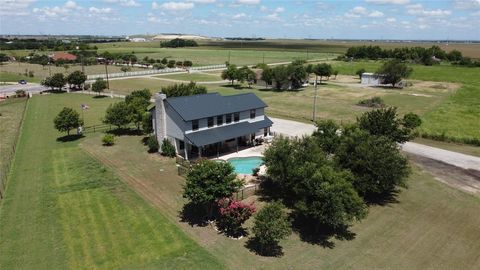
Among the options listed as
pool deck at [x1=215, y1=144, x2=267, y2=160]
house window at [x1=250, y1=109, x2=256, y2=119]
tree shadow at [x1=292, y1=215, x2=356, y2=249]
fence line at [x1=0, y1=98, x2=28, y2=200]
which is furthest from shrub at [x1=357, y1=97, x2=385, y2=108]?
fence line at [x1=0, y1=98, x2=28, y2=200]

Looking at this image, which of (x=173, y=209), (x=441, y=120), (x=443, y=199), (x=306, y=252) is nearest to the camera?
(x=306, y=252)

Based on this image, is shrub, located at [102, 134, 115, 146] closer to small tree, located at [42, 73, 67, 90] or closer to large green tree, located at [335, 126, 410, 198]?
large green tree, located at [335, 126, 410, 198]

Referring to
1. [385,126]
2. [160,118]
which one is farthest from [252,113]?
[385,126]

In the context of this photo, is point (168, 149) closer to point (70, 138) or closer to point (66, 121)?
point (66, 121)

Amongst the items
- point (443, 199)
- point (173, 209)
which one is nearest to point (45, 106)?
point (173, 209)

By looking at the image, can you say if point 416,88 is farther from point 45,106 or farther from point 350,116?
A: point 45,106

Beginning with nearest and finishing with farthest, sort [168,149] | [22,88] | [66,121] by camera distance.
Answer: [168,149], [66,121], [22,88]
